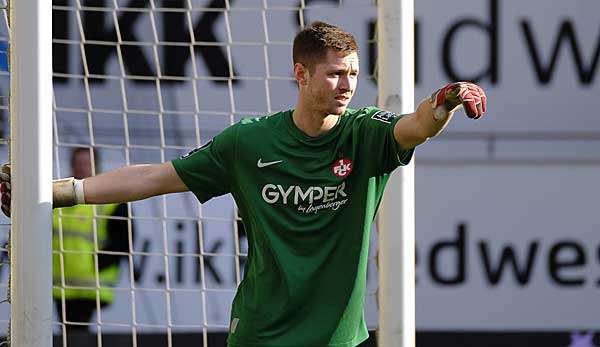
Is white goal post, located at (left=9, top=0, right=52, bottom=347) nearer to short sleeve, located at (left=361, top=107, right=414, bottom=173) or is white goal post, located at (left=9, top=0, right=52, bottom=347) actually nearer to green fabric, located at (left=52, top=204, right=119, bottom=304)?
short sleeve, located at (left=361, top=107, right=414, bottom=173)

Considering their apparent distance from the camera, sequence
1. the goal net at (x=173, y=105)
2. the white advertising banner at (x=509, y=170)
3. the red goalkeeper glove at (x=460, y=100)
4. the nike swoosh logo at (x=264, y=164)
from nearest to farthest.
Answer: the red goalkeeper glove at (x=460, y=100)
the nike swoosh logo at (x=264, y=164)
the goal net at (x=173, y=105)
the white advertising banner at (x=509, y=170)

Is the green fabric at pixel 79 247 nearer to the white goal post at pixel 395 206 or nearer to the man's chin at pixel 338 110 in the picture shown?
the white goal post at pixel 395 206

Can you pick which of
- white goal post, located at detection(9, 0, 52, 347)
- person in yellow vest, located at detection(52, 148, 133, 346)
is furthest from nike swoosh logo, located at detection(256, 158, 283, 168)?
person in yellow vest, located at detection(52, 148, 133, 346)

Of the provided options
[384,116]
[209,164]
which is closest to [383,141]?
[384,116]

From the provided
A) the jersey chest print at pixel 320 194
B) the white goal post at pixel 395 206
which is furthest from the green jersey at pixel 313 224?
the white goal post at pixel 395 206

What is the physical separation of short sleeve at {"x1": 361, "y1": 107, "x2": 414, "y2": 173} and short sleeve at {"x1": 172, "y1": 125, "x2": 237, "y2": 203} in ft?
1.24

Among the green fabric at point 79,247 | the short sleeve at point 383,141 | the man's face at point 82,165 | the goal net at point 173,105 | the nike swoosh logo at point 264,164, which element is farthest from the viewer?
the goal net at point 173,105

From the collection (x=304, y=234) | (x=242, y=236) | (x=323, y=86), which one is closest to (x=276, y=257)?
(x=304, y=234)

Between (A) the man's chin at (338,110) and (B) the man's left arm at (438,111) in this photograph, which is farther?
(A) the man's chin at (338,110)

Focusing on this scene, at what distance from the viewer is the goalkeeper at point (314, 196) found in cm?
359

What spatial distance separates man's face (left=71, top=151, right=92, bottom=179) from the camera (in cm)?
632

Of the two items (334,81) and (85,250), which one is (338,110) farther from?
(85,250)

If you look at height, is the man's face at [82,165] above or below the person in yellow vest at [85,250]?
above

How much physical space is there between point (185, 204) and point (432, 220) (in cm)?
133
